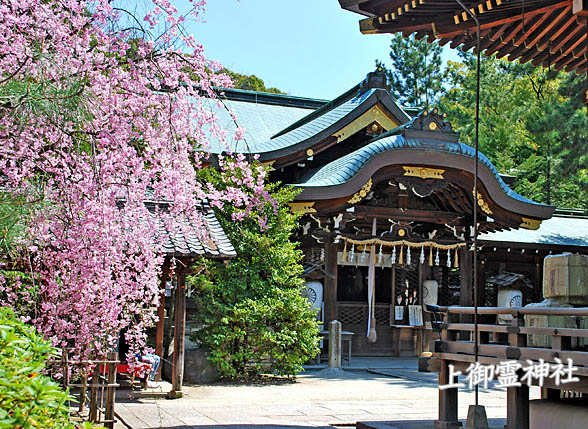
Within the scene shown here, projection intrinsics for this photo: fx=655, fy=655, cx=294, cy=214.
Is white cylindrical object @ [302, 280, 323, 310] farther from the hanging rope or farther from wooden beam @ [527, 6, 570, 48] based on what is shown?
wooden beam @ [527, 6, 570, 48]

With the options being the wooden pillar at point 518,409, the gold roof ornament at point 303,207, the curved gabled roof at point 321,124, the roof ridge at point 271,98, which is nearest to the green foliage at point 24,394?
the wooden pillar at point 518,409

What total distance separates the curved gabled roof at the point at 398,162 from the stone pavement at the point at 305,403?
3.78 m

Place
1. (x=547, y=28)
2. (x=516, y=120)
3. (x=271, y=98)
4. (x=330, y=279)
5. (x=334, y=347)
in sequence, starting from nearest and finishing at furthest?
1. (x=547, y=28)
2. (x=334, y=347)
3. (x=330, y=279)
4. (x=271, y=98)
5. (x=516, y=120)

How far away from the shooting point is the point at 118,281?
601 centimetres

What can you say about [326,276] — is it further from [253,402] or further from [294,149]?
[253,402]

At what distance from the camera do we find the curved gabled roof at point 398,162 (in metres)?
13.1

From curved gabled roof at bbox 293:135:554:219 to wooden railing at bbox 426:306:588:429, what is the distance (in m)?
6.08

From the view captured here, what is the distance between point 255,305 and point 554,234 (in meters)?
10.5

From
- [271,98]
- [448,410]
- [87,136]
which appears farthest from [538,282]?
[87,136]

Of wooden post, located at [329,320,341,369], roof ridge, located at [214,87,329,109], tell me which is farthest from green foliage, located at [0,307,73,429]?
roof ridge, located at [214,87,329,109]

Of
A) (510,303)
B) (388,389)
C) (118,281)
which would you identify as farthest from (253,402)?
(510,303)

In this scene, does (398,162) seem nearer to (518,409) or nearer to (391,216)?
(391,216)

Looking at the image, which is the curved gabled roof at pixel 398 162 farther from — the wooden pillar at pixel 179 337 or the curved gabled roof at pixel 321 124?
the wooden pillar at pixel 179 337

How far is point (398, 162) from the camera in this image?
1348cm
